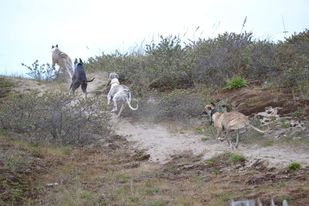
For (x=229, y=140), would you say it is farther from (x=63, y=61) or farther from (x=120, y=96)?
(x=63, y=61)

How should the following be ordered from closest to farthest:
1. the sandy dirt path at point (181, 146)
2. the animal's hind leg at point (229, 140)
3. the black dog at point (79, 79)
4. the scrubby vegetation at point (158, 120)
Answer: the scrubby vegetation at point (158, 120), the sandy dirt path at point (181, 146), the animal's hind leg at point (229, 140), the black dog at point (79, 79)

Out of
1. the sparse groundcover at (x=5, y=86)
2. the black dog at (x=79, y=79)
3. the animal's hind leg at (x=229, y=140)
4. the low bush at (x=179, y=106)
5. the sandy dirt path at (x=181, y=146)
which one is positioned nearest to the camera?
the sandy dirt path at (x=181, y=146)

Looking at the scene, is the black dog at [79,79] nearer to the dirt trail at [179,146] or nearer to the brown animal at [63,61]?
the dirt trail at [179,146]

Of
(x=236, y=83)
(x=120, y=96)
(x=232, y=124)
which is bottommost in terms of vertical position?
(x=232, y=124)

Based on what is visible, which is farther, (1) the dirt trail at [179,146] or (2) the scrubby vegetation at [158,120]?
A: (1) the dirt trail at [179,146]

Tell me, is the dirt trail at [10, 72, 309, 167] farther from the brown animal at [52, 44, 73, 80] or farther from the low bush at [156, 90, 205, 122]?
the brown animal at [52, 44, 73, 80]


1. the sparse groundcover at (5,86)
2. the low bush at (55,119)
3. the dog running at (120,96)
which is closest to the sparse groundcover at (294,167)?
the low bush at (55,119)

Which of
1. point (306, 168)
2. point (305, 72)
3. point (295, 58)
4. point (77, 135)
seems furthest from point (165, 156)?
point (295, 58)

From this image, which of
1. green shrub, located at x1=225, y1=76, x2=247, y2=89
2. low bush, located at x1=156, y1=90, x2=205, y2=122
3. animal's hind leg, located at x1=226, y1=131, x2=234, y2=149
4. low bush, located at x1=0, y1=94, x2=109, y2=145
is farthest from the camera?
green shrub, located at x1=225, y1=76, x2=247, y2=89

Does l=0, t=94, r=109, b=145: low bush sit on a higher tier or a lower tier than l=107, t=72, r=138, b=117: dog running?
lower

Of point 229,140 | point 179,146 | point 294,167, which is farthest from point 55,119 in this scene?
point 294,167

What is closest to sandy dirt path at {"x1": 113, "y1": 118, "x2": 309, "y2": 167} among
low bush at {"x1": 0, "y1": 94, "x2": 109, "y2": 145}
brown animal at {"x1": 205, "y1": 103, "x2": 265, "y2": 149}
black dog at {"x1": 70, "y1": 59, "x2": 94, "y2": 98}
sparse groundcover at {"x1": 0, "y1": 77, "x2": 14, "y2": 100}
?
brown animal at {"x1": 205, "y1": 103, "x2": 265, "y2": 149}

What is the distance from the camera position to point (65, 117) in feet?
36.0

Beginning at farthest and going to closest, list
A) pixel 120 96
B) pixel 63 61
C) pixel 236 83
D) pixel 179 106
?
pixel 63 61 → pixel 236 83 → pixel 120 96 → pixel 179 106
